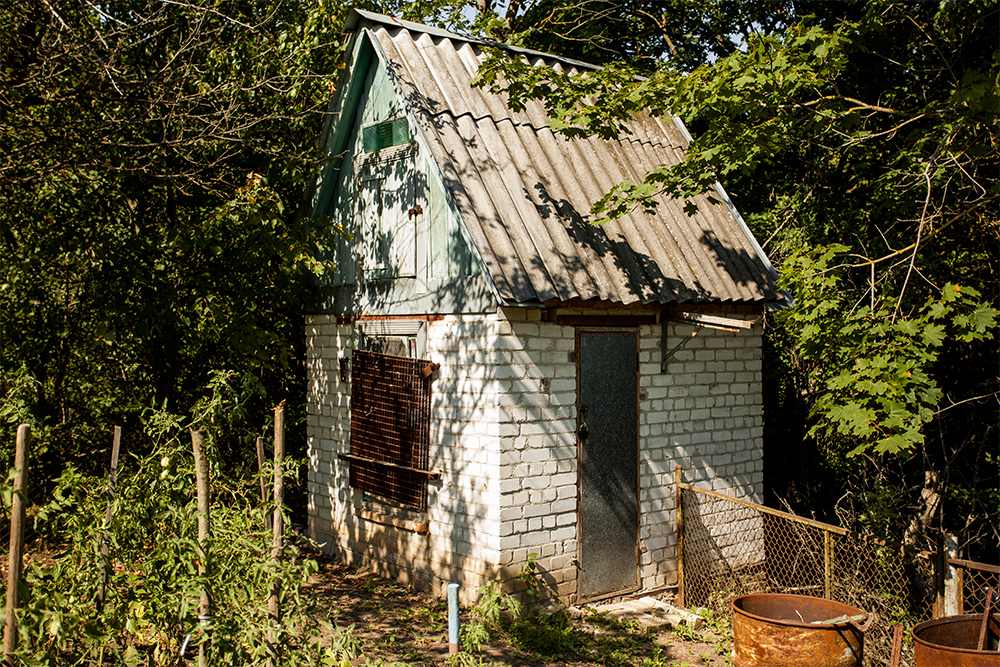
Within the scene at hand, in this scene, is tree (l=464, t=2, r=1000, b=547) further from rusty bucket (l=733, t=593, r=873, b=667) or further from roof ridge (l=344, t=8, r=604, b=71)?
rusty bucket (l=733, t=593, r=873, b=667)

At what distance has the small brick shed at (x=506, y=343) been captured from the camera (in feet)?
22.8

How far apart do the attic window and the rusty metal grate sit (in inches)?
87.1

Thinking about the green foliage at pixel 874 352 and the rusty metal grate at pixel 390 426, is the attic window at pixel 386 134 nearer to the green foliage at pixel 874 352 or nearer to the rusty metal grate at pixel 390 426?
the rusty metal grate at pixel 390 426

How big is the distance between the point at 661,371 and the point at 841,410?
216 centimetres

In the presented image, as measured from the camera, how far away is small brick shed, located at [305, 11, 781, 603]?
6.95 meters

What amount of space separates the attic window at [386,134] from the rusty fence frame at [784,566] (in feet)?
14.4

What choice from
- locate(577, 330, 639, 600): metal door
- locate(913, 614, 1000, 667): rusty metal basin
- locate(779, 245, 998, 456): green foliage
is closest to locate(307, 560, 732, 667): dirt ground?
locate(577, 330, 639, 600): metal door

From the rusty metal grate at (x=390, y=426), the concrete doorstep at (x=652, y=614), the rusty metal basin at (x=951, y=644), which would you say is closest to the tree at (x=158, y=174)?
the rusty metal grate at (x=390, y=426)

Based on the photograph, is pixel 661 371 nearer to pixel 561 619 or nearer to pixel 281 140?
pixel 561 619

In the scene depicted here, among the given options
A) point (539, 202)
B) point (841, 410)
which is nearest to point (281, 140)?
point (539, 202)

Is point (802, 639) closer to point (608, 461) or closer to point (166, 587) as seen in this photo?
point (608, 461)

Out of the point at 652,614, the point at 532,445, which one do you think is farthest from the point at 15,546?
the point at 652,614

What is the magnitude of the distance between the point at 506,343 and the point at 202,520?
334cm

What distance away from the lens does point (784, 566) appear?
28.7 ft
